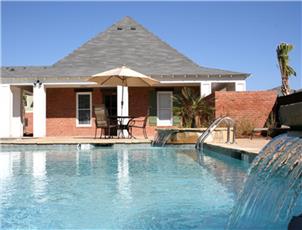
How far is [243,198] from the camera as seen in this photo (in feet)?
13.5

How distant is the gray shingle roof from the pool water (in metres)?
11.4

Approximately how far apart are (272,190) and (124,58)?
59.7 ft

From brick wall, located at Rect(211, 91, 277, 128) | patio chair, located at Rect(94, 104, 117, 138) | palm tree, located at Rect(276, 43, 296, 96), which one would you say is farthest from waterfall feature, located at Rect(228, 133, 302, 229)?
palm tree, located at Rect(276, 43, 296, 96)

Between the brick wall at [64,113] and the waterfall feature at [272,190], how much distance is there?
16.2 meters

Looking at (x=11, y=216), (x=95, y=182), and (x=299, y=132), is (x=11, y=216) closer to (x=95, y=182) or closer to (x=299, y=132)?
(x=95, y=182)

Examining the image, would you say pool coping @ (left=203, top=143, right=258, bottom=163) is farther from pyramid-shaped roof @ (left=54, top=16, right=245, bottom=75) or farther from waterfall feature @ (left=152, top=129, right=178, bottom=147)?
pyramid-shaped roof @ (left=54, top=16, right=245, bottom=75)

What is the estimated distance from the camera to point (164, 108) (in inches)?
796

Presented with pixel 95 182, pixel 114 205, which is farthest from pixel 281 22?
pixel 114 205

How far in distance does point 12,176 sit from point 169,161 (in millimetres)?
3436

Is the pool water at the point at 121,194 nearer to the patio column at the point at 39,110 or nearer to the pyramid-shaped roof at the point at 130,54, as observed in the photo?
the patio column at the point at 39,110

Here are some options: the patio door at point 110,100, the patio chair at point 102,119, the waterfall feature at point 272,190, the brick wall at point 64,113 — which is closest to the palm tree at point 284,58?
the patio door at point 110,100

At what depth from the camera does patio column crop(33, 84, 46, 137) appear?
1870 cm

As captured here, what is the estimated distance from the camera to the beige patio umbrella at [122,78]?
1519 centimetres

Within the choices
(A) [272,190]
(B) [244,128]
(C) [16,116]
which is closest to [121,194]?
(A) [272,190]
